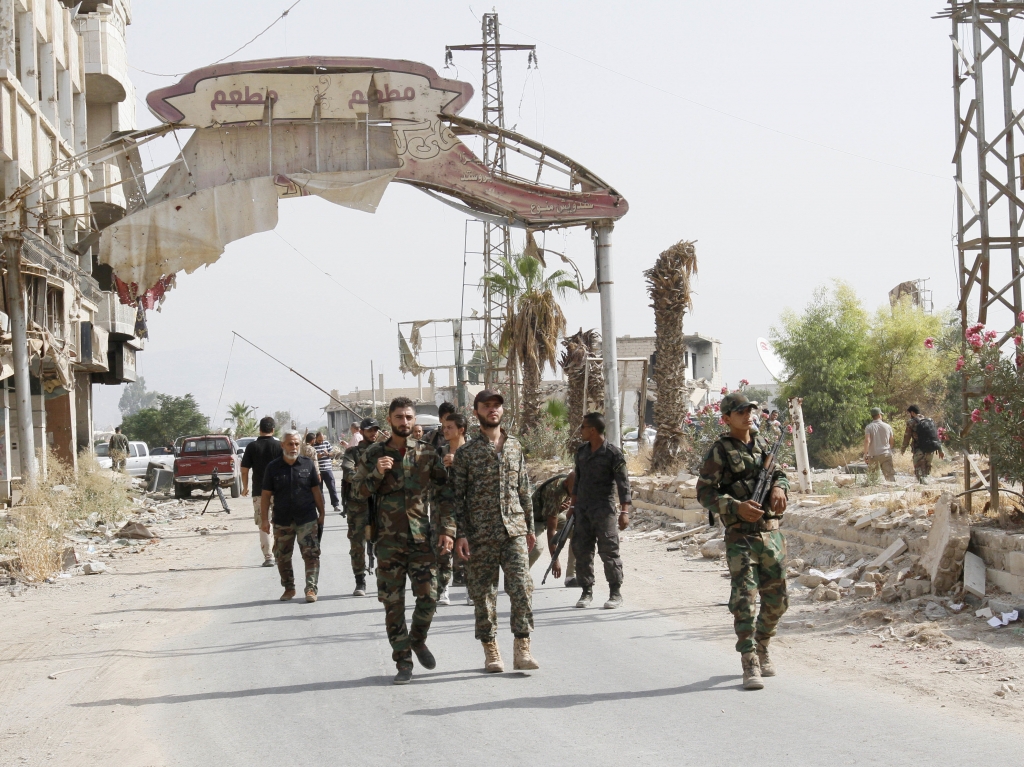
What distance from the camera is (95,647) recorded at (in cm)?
945

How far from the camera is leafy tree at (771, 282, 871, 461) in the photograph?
37.0 metres

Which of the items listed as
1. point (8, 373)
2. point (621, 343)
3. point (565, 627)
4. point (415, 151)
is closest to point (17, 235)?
point (8, 373)

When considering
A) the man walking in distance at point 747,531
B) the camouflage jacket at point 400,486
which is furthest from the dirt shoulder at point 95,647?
the man walking in distance at point 747,531

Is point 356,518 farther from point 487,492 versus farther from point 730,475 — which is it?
point 730,475

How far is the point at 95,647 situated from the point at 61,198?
15490 millimetres

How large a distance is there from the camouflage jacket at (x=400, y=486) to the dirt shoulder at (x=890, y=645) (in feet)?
9.13

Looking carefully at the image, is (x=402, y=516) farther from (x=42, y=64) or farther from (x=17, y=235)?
(x=42, y=64)

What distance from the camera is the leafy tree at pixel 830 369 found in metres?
37.0

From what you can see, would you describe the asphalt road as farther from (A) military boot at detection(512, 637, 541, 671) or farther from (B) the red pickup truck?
(B) the red pickup truck

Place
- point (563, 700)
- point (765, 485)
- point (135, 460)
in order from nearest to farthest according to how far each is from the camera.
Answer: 1. point (563, 700)
2. point (765, 485)
3. point (135, 460)

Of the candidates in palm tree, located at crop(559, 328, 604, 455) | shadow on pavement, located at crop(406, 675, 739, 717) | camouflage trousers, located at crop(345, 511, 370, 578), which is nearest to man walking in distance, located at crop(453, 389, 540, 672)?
shadow on pavement, located at crop(406, 675, 739, 717)

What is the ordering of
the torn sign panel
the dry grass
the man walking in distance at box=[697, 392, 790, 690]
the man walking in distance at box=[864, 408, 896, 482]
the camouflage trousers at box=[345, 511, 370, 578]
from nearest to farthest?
the man walking in distance at box=[697, 392, 790, 690] → the camouflage trousers at box=[345, 511, 370, 578] → the dry grass → the torn sign panel → the man walking in distance at box=[864, 408, 896, 482]

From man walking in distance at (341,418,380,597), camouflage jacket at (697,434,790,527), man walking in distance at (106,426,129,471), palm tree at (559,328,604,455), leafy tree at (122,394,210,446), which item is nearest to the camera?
camouflage jacket at (697,434,790,527)

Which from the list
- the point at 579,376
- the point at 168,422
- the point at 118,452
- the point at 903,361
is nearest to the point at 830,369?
the point at 903,361
